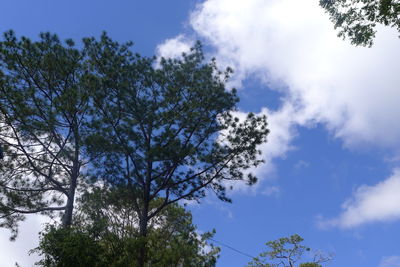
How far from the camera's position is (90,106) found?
11648mm

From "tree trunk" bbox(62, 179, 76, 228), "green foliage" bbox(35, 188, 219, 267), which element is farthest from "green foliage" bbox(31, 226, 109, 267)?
"tree trunk" bbox(62, 179, 76, 228)

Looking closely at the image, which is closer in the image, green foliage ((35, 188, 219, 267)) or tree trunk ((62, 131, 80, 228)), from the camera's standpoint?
green foliage ((35, 188, 219, 267))

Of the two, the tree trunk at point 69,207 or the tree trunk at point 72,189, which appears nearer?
the tree trunk at point 69,207

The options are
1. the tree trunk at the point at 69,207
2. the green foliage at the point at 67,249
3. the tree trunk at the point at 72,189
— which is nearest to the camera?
the green foliage at the point at 67,249

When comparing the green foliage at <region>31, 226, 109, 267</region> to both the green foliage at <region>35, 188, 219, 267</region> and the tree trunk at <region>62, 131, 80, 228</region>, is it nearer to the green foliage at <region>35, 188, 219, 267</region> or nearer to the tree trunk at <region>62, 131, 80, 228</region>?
the green foliage at <region>35, 188, 219, 267</region>

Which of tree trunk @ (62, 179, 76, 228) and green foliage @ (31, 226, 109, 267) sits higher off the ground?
tree trunk @ (62, 179, 76, 228)

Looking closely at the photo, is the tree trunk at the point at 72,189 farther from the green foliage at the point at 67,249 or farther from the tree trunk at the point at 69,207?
the green foliage at the point at 67,249

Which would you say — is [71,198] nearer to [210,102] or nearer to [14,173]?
[14,173]

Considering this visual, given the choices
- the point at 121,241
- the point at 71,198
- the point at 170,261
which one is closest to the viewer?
the point at 170,261

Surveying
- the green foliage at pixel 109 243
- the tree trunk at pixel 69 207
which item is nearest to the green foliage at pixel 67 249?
the green foliage at pixel 109 243

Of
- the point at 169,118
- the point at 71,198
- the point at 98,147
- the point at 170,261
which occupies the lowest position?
the point at 170,261

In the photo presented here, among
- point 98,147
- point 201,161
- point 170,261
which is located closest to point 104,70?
point 98,147

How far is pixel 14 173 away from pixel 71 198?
2663 millimetres

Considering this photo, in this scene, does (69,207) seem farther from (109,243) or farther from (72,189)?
(109,243)
